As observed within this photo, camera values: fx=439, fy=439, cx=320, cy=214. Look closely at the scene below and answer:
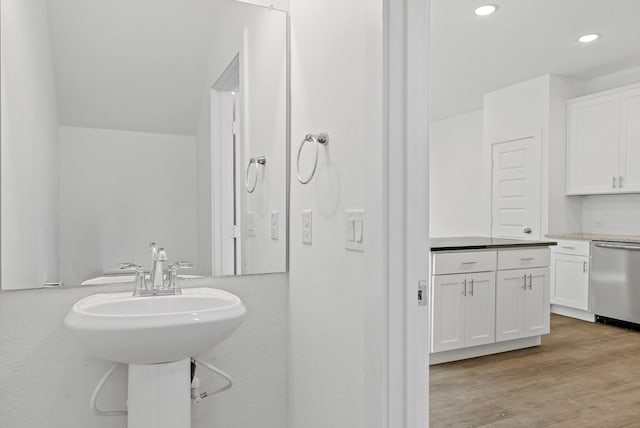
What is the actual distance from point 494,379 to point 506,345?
2.24 ft

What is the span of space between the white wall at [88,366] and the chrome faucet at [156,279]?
0.10 meters

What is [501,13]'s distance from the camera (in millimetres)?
3312

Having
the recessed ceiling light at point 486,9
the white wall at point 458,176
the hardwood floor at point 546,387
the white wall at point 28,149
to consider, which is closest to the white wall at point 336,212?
the white wall at point 28,149

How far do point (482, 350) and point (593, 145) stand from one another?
273 centimetres

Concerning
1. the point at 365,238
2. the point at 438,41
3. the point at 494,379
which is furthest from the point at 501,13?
the point at 365,238

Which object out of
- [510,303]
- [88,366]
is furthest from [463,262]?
[88,366]

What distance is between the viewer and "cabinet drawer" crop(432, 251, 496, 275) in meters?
3.11

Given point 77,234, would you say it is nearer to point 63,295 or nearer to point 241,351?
point 63,295

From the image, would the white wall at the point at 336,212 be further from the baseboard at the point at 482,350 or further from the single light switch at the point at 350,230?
the baseboard at the point at 482,350

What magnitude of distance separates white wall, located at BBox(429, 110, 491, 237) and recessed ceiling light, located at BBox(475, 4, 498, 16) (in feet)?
10.5

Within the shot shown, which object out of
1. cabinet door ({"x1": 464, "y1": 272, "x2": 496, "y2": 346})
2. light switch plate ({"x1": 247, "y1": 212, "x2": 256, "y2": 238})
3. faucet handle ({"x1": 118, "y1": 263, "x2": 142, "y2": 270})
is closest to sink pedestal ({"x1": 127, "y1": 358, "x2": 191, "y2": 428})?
faucet handle ({"x1": 118, "y1": 263, "x2": 142, "y2": 270})

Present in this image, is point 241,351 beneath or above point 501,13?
beneath

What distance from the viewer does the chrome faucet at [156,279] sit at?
157 cm

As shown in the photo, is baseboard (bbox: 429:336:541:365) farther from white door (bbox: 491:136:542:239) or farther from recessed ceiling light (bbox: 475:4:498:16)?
recessed ceiling light (bbox: 475:4:498:16)
